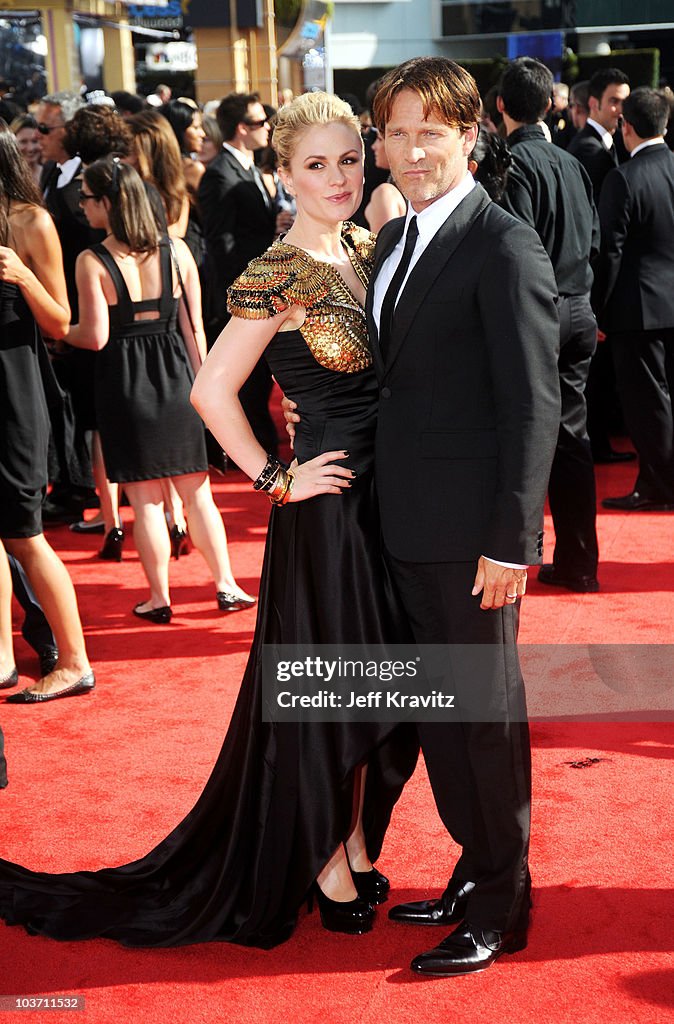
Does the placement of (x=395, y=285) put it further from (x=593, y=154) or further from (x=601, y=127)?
(x=601, y=127)

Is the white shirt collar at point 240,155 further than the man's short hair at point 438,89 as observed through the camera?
Yes

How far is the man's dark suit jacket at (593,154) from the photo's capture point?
661cm

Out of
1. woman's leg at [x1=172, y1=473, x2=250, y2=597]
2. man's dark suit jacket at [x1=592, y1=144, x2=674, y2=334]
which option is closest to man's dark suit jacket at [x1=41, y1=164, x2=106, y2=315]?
woman's leg at [x1=172, y1=473, x2=250, y2=597]

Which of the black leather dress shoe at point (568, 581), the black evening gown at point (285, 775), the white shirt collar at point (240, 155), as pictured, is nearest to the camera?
the black evening gown at point (285, 775)

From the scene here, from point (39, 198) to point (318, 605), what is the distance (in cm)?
204

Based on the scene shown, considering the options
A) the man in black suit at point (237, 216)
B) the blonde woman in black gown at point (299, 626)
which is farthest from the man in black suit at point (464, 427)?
the man in black suit at point (237, 216)

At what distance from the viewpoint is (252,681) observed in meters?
2.62

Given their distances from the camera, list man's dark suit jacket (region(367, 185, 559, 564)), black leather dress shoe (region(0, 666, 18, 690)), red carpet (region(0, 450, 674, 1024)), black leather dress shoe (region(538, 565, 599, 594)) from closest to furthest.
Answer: man's dark suit jacket (region(367, 185, 559, 564)) → red carpet (region(0, 450, 674, 1024)) → black leather dress shoe (region(0, 666, 18, 690)) → black leather dress shoe (region(538, 565, 599, 594))

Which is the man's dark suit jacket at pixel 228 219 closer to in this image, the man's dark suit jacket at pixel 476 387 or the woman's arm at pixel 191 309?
the woman's arm at pixel 191 309

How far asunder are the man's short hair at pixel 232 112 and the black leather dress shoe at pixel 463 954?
5.25 metres

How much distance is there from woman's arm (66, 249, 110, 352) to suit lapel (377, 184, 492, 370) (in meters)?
2.47

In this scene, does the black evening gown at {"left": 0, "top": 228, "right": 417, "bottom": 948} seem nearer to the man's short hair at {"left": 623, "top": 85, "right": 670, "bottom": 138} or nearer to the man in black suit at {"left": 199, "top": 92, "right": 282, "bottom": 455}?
the man's short hair at {"left": 623, "top": 85, "right": 670, "bottom": 138}

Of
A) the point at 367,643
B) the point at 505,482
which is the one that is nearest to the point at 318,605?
the point at 367,643

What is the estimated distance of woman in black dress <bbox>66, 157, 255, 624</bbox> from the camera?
440 cm
